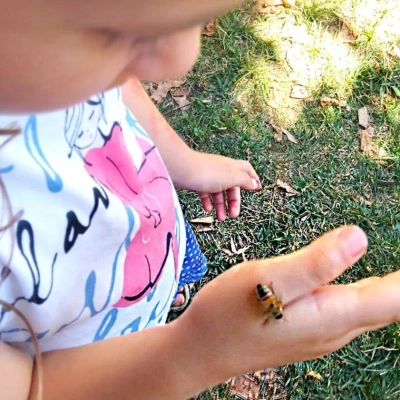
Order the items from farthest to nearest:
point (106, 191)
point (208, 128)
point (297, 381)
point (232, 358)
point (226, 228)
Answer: point (208, 128), point (226, 228), point (297, 381), point (106, 191), point (232, 358)

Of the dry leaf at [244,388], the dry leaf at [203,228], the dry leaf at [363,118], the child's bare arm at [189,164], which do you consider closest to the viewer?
the child's bare arm at [189,164]

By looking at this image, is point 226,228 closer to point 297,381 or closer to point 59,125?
point 297,381

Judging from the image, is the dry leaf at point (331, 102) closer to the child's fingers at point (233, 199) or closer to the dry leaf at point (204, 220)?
the dry leaf at point (204, 220)

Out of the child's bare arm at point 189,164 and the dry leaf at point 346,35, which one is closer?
the child's bare arm at point 189,164

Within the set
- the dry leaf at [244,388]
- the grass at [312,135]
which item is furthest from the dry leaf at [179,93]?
the dry leaf at [244,388]

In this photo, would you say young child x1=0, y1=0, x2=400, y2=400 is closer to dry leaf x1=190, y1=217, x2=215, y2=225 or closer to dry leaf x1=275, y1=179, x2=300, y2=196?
dry leaf x1=190, y1=217, x2=215, y2=225

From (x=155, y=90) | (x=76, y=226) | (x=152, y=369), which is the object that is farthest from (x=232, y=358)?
(x=155, y=90)
